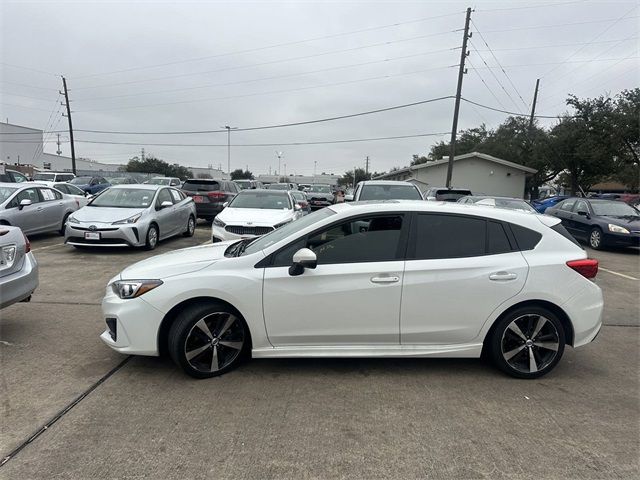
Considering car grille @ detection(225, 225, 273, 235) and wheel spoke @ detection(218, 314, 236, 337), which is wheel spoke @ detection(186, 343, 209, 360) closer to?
wheel spoke @ detection(218, 314, 236, 337)

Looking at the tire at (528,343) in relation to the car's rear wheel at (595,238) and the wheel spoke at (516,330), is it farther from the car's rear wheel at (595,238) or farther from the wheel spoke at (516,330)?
the car's rear wheel at (595,238)

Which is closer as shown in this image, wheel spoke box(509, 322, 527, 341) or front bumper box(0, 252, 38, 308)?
wheel spoke box(509, 322, 527, 341)

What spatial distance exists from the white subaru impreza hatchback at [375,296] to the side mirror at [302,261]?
0.04 ft

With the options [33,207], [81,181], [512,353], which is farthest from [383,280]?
[81,181]

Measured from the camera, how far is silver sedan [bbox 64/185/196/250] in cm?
893

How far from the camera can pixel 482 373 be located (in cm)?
383

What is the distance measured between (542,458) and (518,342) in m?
1.18

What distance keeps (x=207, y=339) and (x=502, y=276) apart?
250 centimetres

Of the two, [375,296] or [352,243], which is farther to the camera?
[352,243]

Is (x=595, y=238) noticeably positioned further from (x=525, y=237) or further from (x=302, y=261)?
(x=302, y=261)

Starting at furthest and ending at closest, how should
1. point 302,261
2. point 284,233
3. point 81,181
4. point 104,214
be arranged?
point 81,181
point 104,214
point 284,233
point 302,261

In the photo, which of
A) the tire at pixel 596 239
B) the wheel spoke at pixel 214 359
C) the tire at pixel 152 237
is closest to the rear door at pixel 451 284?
the wheel spoke at pixel 214 359

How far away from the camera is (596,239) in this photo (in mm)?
11961

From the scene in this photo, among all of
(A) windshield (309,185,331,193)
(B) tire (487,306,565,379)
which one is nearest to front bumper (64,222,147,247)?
(B) tire (487,306,565,379)
